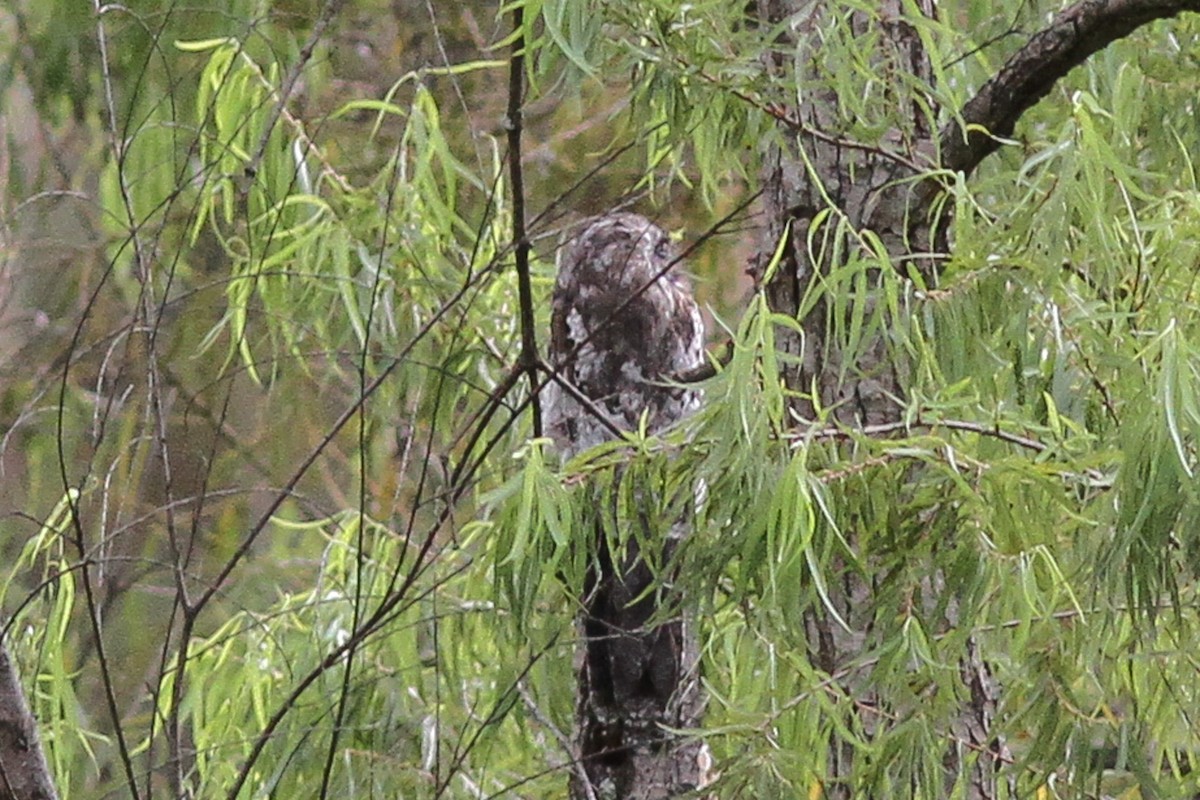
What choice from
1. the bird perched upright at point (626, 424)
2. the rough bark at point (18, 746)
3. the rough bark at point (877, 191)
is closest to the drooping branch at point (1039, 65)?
the rough bark at point (877, 191)

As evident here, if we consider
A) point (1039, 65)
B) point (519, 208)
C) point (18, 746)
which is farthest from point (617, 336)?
point (18, 746)

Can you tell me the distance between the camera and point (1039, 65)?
1459 mm

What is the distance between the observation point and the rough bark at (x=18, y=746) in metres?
1.15

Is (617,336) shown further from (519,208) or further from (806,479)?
(806,479)

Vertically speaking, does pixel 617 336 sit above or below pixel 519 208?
below

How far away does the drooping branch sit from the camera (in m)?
1.41

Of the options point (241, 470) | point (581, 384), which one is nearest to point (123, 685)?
point (241, 470)

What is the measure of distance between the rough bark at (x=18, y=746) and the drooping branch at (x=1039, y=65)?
88cm

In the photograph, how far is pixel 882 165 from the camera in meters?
1.63

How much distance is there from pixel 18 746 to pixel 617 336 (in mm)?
762

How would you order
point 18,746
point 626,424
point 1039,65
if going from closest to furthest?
point 18,746, point 1039,65, point 626,424

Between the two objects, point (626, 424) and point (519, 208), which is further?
point (626, 424)

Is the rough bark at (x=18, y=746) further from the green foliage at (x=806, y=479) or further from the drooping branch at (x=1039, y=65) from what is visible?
the drooping branch at (x=1039, y=65)

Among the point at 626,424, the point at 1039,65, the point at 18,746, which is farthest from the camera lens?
the point at 626,424
